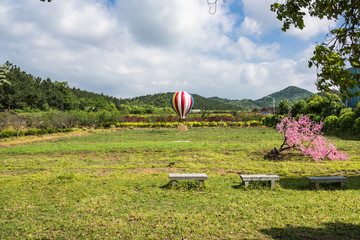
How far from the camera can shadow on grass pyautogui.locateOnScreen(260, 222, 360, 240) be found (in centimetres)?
436

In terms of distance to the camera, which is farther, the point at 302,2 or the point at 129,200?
the point at 129,200

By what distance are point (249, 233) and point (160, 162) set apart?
27.9ft

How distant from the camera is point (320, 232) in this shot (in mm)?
4539

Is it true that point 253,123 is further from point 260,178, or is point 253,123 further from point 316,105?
point 260,178

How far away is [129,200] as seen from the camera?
6.48m

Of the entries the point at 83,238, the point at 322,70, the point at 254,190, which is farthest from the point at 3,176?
the point at 322,70

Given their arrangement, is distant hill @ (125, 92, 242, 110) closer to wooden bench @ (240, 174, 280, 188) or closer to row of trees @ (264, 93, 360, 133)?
row of trees @ (264, 93, 360, 133)

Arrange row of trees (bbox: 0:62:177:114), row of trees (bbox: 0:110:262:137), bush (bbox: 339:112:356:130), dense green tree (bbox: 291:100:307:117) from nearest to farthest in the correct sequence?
bush (bbox: 339:112:356:130)
row of trees (bbox: 0:110:262:137)
dense green tree (bbox: 291:100:307:117)
row of trees (bbox: 0:62:177:114)

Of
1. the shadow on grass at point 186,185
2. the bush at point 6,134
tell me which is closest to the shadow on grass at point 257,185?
the shadow on grass at point 186,185

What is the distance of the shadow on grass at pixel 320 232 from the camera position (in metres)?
4.36

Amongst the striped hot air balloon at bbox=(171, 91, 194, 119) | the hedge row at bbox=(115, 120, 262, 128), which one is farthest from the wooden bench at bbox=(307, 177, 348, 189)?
the hedge row at bbox=(115, 120, 262, 128)

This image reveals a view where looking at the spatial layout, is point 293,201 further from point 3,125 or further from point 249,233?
point 3,125

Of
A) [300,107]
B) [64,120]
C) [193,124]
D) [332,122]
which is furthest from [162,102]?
[332,122]

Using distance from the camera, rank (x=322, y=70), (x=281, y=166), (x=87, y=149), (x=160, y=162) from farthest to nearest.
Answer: (x=87, y=149) < (x=160, y=162) < (x=281, y=166) < (x=322, y=70)
